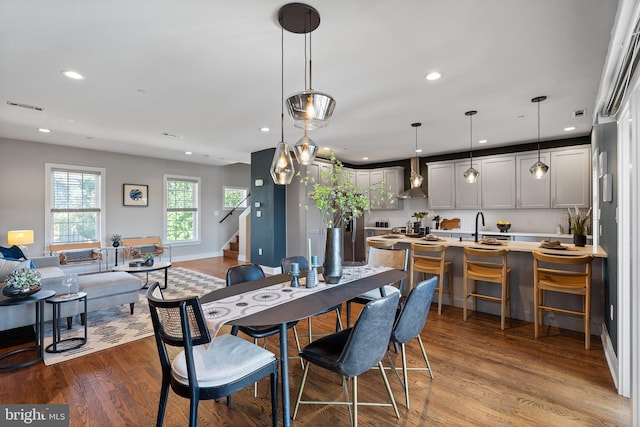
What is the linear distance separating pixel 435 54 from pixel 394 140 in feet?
10.4

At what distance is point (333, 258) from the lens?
8.14 ft

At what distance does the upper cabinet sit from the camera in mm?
5336

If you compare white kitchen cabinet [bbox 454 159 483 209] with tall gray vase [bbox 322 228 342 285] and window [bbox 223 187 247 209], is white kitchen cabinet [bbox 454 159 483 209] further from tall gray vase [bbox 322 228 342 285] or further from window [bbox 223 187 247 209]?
window [bbox 223 187 247 209]

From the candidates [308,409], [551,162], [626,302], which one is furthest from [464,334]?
[551,162]

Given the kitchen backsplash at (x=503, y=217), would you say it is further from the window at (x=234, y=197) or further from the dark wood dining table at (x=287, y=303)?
the window at (x=234, y=197)

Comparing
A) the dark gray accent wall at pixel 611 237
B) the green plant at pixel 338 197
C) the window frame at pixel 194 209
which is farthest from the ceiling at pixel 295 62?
the window frame at pixel 194 209

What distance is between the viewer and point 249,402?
2199mm

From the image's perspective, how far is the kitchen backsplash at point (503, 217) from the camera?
19.0 feet

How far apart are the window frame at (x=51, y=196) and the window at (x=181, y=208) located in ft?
4.43

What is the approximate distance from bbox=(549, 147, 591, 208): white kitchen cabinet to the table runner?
16.0 feet

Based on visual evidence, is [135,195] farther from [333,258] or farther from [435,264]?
[435,264]

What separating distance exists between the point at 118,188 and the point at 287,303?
274 inches

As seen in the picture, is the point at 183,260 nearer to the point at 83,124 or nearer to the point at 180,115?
the point at 83,124

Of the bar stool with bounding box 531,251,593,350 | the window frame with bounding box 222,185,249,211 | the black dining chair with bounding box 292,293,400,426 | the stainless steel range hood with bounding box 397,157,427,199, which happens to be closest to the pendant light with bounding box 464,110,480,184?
the stainless steel range hood with bounding box 397,157,427,199
